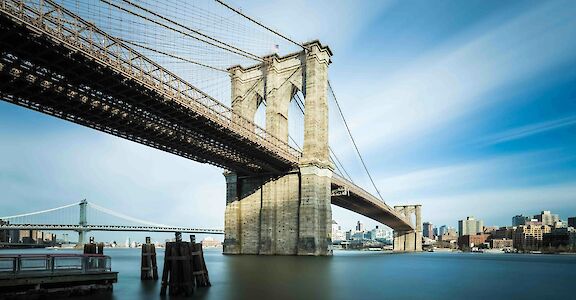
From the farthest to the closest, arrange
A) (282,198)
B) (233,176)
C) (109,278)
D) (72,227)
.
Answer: (72,227) < (233,176) < (282,198) < (109,278)

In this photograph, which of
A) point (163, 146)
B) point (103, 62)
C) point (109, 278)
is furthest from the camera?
point (163, 146)

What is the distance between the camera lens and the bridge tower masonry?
2196 inches

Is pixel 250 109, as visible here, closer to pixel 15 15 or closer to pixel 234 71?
pixel 234 71

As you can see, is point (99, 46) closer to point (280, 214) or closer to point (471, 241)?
point (280, 214)

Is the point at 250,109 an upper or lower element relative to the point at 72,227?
upper

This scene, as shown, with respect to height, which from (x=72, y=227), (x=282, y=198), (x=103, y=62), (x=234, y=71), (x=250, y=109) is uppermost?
(x=234, y=71)

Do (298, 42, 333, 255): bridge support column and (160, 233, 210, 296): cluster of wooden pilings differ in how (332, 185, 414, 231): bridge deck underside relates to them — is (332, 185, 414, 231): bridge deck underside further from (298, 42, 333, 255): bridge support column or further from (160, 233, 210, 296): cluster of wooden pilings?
(160, 233, 210, 296): cluster of wooden pilings

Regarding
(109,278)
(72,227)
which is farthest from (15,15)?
(72,227)

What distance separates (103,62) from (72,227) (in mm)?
97729

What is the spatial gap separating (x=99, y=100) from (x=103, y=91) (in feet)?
7.86

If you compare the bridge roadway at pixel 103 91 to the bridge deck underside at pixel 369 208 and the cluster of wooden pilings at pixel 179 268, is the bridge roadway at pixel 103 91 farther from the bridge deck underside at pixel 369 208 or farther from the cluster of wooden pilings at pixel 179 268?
the bridge deck underside at pixel 369 208

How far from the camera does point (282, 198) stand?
58.6 metres

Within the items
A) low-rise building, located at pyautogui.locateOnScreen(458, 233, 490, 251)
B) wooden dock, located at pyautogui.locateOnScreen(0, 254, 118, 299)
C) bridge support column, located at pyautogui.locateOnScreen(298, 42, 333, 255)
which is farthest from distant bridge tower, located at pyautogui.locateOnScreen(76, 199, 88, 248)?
low-rise building, located at pyautogui.locateOnScreen(458, 233, 490, 251)

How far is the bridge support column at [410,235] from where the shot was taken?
433 ft
